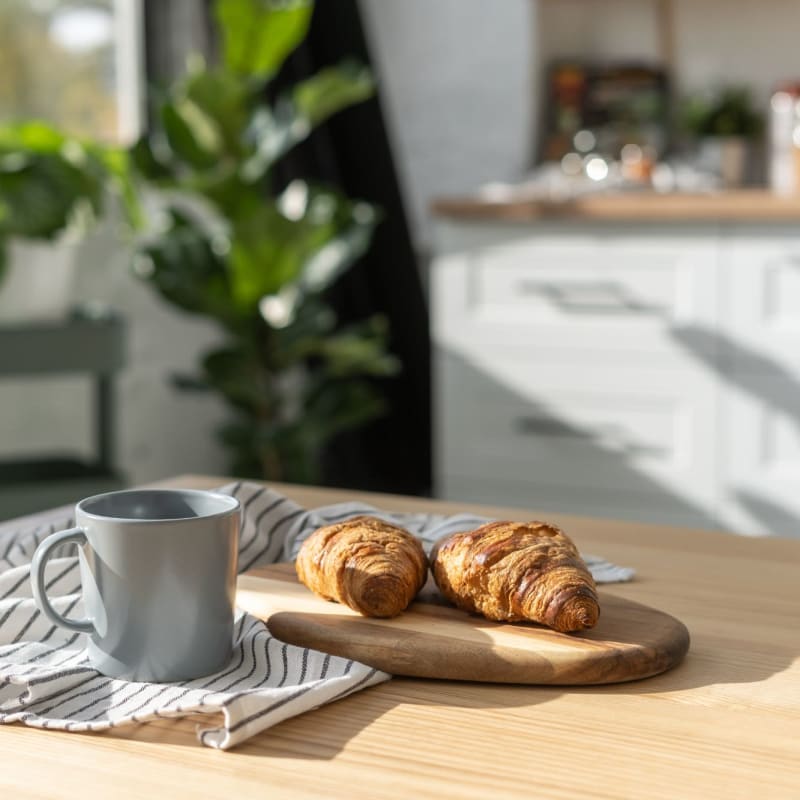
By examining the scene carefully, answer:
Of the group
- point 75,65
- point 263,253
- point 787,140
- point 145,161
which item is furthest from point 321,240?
point 787,140

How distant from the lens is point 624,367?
262cm

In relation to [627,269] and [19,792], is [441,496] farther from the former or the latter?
[19,792]

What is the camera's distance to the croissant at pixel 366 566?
2.27 feet

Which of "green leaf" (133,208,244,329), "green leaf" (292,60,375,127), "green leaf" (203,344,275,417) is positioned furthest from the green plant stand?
"green leaf" (292,60,375,127)

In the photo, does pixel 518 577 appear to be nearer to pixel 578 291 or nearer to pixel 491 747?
pixel 491 747

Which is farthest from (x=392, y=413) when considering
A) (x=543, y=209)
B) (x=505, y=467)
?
(x=543, y=209)

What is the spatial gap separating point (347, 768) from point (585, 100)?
2.99 metres

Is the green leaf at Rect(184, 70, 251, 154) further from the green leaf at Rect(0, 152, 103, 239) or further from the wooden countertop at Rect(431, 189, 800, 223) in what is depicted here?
the wooden countertop at Rect(431, 189, 800, 223)

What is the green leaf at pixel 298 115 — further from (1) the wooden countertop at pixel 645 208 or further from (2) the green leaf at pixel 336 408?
(2) the green leaf at pixel 336 408

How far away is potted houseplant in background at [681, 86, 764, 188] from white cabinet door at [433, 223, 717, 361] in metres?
0.65

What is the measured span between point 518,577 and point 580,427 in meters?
2.04

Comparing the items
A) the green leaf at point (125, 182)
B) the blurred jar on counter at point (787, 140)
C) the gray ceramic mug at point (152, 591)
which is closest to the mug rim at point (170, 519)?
the gray ceramic mug at point (152, 591)

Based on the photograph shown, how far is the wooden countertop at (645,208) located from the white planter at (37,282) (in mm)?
835

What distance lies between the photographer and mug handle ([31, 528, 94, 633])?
632mm
